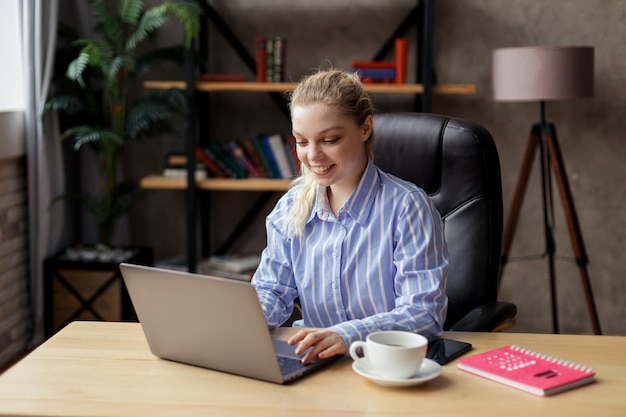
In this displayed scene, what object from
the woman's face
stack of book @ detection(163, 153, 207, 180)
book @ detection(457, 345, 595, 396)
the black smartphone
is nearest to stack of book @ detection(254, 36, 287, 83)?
stack of book @ detection(163, 153, 207, 180)

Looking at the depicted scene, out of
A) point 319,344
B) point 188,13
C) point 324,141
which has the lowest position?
point 319,344

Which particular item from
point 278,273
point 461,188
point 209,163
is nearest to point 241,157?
point 209,163

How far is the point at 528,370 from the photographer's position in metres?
1.30

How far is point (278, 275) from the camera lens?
69.1 inches

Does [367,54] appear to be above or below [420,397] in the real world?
above

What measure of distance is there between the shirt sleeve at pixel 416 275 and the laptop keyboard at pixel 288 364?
120 mm

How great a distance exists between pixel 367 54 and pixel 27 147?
62.3 inches

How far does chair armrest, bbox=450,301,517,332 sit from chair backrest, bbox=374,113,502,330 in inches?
2.3

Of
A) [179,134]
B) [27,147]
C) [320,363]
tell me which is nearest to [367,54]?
[179,134]

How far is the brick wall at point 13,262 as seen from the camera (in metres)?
3.25

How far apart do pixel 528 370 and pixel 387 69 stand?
2395 mm

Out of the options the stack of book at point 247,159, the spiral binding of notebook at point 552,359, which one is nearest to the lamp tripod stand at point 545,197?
the stack of book at point 247,159

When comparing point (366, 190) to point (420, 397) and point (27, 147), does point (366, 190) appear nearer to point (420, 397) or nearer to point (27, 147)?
point (420, 397)

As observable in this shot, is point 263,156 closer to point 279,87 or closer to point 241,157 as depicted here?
point 241,157
